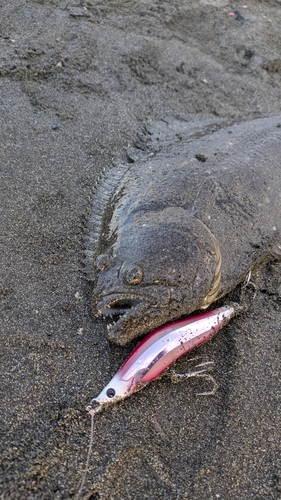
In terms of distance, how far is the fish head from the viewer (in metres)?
3.11

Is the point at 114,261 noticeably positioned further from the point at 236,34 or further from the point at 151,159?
the point at 236,34

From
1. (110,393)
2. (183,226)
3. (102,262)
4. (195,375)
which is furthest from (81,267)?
(195,375)

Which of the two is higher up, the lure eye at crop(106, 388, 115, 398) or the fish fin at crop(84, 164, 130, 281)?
the fish fin at crop(84, 164, 130, 281)

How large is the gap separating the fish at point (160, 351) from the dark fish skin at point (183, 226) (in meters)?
0.09

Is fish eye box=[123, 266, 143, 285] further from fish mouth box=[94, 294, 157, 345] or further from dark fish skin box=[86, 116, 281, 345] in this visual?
fish mouth box=[94, 294, 157, 345]

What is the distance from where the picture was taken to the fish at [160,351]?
2854 millimetres

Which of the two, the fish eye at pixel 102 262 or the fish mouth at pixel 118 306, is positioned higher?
the fish eye at pixel 102 262

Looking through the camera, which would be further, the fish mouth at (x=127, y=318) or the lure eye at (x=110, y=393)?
the fish mouth at (x=127, y=318)

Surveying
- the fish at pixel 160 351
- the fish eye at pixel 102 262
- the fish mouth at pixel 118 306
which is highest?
the fish eye at pixel 102 262

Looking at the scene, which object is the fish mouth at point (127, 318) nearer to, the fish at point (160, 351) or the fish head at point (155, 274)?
the fish head at point (155, 274)

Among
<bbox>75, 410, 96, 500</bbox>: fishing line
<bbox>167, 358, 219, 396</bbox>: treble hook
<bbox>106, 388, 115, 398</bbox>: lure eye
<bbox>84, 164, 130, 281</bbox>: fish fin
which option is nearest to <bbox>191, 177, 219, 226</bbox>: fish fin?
<bbox>84, 164, 130, 281</bbox>: fish fin

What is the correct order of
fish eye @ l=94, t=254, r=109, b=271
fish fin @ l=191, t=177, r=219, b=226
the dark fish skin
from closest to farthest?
the dark fish skin < fish eye @ l=94, t=254, r=109, b=271 < fish fin @ l=191, t=177, r=219, b=226

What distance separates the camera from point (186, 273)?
3229mm

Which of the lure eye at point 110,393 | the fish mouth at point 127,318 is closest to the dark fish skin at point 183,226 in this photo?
the fish mouth at point 127,318
